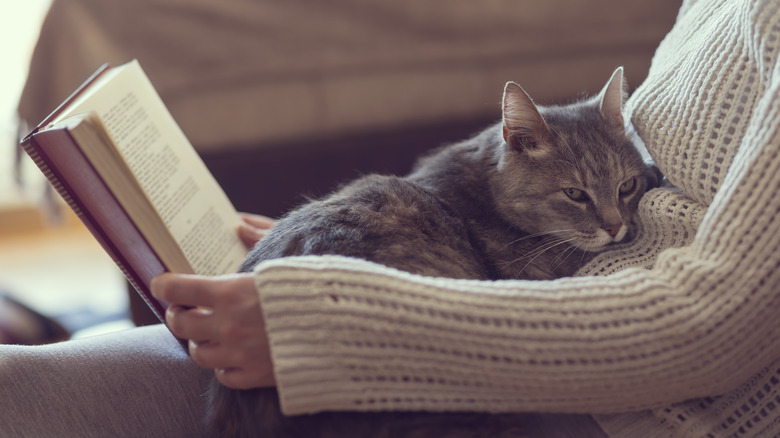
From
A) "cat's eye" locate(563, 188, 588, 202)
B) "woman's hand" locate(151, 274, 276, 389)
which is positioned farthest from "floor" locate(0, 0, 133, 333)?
"cat's eye" locate(563, 188, 588, 202)

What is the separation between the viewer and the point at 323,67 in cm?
207

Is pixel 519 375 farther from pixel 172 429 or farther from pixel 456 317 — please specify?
pixel 172 429

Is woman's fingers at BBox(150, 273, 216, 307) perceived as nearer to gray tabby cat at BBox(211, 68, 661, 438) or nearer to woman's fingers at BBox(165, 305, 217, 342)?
woman's fingers at BBox(165, 305, 217, 342)

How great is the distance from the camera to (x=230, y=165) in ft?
6.77

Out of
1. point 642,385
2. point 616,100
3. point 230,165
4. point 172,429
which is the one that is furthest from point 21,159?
point 642,385

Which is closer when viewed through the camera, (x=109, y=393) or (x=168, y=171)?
(x=109, y=393)

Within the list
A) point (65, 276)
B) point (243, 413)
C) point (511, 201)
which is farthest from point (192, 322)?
point (65, 276)

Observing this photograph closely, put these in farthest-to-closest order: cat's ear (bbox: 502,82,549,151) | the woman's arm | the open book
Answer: cat's ear (bbox: 502,82,549,151)
the open book
the woman's arm

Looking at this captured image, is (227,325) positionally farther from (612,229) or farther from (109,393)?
(612,229)

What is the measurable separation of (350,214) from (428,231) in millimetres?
136

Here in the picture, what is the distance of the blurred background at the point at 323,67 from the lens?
1982 mm

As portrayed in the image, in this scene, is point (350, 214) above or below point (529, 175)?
above

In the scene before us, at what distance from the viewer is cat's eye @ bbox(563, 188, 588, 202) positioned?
48.2 inches

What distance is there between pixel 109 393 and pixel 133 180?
1.10ft
